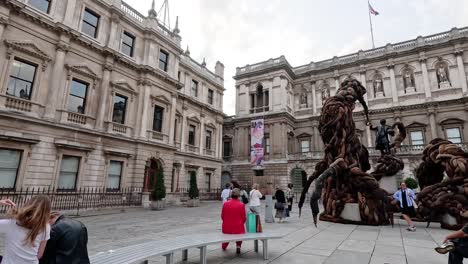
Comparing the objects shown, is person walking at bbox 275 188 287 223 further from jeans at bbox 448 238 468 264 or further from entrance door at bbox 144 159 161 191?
entrance door at bbox 144 159 161 191

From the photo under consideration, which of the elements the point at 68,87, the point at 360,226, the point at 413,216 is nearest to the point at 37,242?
the point at 360,226

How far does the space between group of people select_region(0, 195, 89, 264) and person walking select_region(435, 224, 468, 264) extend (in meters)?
4.58

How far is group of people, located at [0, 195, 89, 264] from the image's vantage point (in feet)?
7.55

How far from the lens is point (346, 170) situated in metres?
9.55

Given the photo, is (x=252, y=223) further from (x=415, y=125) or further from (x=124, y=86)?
(x=415, y=125)

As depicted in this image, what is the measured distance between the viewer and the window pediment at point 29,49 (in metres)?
12.2

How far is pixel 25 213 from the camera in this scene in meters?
2.31

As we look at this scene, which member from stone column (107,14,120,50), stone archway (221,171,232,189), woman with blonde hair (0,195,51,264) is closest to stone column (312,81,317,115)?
stone archway (221,171,232,189)

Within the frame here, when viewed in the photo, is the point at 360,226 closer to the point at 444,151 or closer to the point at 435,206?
the point at 435,206

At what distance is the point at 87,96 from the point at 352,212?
16.5m

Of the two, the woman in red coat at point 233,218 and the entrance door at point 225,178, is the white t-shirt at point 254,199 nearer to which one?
the woman in red coat at point 233,218

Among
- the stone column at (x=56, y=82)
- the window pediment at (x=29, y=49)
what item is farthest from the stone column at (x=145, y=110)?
the window pediment at (x=29, y=49)

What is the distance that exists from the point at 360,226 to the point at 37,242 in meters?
9.56

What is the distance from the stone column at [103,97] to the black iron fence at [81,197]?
4250 mm
